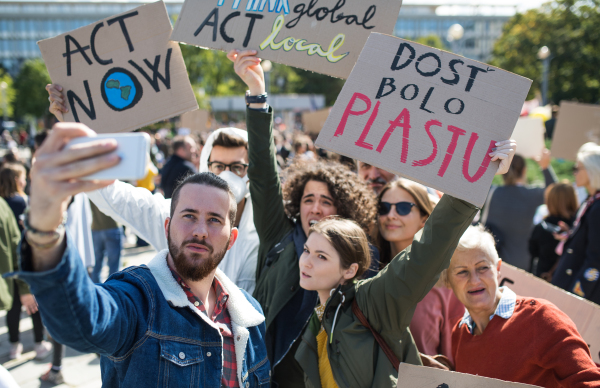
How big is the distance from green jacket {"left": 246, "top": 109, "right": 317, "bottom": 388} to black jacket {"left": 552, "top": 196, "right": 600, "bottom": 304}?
7.45 ft

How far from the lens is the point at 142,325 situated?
4.75 feet

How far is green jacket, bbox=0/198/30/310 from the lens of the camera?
4273 millimetres

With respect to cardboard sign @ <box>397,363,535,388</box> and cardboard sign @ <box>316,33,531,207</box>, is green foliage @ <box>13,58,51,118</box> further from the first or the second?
cardboard sign @ <box>397,363,535,388</box>

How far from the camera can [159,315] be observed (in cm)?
150

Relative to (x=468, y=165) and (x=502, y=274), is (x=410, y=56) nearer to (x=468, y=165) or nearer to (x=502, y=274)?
(x=468, y=165)

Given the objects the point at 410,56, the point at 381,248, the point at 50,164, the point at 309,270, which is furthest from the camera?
the point at 381,248

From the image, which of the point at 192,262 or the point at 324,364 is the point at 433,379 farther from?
the point at 192,262

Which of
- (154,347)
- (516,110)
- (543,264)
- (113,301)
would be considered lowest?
(543,264)

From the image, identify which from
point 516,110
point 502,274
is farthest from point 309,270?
point 502,274

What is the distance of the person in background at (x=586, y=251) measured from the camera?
332 cm

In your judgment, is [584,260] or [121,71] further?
[584,260]

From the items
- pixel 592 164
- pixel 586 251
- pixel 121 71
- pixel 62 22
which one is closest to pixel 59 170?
pixel 121 71

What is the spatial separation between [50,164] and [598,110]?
6.75m

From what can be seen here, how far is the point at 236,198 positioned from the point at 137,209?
2.08 ft
